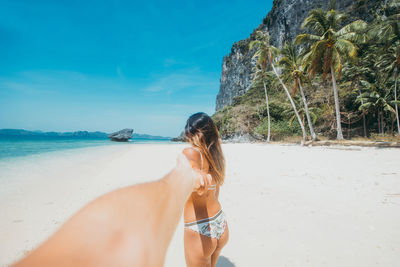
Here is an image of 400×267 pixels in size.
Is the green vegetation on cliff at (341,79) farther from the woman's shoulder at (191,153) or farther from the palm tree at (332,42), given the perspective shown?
the woman's shoulder at (191,153)

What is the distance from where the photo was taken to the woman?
1.41 m

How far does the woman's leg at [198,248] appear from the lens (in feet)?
4.62

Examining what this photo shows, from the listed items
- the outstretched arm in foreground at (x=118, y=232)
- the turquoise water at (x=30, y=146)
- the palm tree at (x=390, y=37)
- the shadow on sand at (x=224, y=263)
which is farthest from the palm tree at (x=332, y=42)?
the turquoise water at (x=30, y=146)

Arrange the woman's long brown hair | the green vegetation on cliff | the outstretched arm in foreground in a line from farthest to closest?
the green vegetation on cliff → the woman's long brown hair → the outstretched arm in foreground

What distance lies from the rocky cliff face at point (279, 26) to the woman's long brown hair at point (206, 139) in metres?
35.8

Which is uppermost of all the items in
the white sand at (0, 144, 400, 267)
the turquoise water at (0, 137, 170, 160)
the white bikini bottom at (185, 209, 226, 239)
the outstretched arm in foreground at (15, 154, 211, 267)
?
the outstretched arm in foreground at (15, 154, 211, 267)

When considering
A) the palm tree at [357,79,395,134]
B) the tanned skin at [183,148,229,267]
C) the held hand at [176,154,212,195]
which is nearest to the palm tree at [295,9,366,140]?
the palm tree at [357,79,395,134]

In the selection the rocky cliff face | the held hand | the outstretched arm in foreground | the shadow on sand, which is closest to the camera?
the outstretched arm in foreground

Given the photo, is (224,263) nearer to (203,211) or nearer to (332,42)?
(203,211)

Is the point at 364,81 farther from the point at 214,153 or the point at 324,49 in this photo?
the point at 214,153

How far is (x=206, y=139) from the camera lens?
1.47m

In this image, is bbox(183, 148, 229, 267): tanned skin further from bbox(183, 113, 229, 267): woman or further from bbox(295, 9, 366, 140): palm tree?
bbox(295, 9, 366, 140): palm tree

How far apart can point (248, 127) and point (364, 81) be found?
14.2 meters

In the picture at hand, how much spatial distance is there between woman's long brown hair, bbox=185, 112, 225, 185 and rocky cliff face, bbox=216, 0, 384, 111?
35785mm
